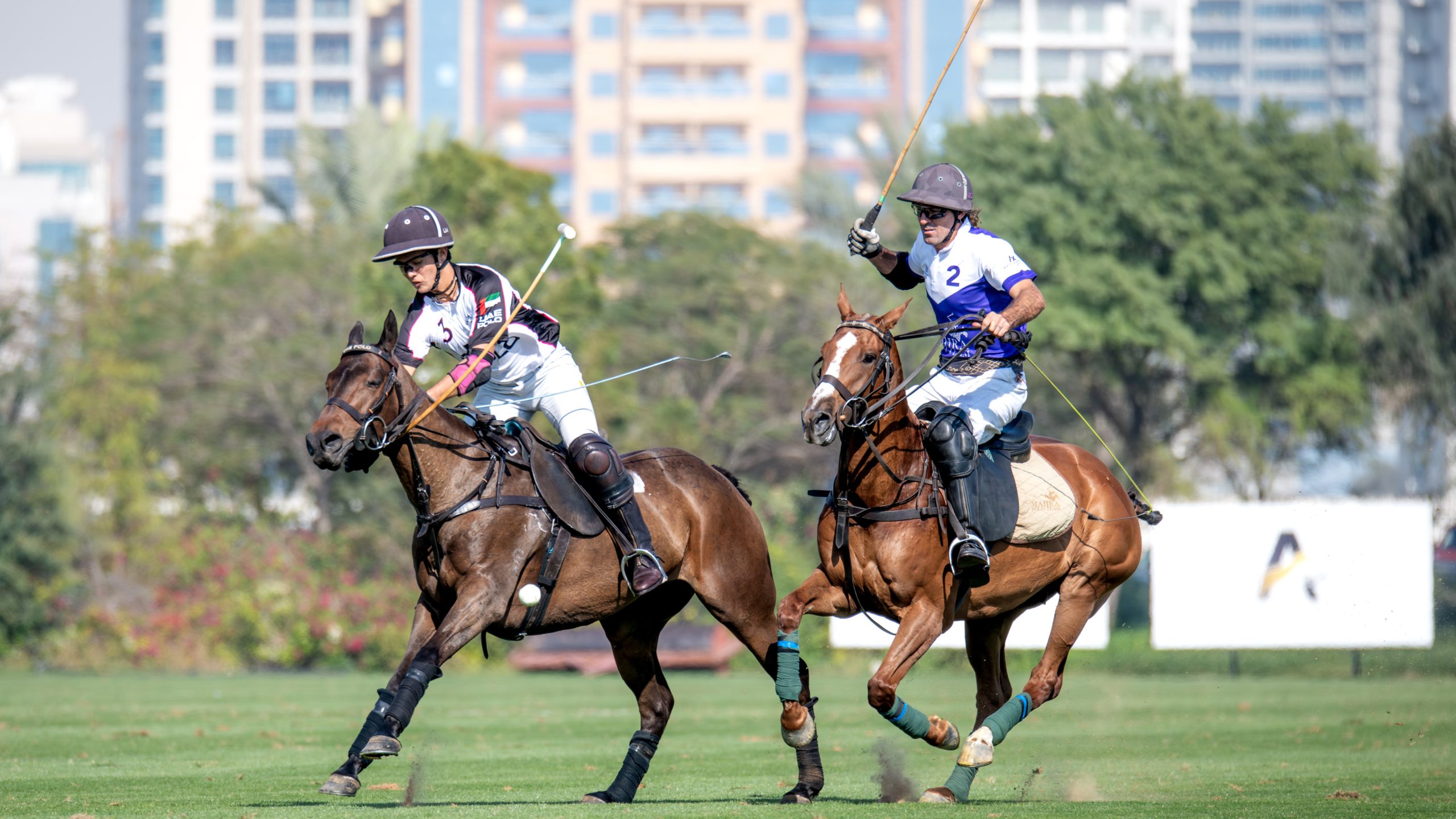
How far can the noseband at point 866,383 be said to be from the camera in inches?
395

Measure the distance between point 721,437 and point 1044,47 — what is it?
80.9 metres

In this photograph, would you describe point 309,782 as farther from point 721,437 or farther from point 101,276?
point 101,276

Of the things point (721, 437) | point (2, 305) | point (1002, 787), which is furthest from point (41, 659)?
point (1002, 787)

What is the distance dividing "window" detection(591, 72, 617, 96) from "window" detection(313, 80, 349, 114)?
31896 millimetres

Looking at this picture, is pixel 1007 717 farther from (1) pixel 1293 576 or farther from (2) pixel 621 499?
A: (1) pixel 1293 576

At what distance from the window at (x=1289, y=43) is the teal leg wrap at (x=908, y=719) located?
550 feet

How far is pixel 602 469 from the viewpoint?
10781mm

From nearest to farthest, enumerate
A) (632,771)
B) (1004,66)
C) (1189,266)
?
(632,771), (1189,266), (1004,66)

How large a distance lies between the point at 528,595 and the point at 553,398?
1434mm

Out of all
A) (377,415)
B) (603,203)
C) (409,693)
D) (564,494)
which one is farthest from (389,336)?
(603,203)

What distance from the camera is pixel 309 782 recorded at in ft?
41.1

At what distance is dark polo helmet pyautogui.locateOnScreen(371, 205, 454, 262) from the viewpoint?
34.0 ft

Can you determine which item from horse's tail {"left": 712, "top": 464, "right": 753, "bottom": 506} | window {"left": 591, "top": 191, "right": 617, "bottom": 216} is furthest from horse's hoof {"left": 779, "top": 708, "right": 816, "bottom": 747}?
window {"left": 591, "top": 191, "right": 617, "bottom": 216}

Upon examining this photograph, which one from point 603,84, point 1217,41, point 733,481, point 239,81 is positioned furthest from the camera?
point 1217,41
